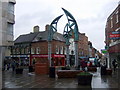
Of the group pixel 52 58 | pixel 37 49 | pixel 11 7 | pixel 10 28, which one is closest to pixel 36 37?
pixel 37 49

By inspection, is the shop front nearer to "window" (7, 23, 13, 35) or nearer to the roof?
the roof

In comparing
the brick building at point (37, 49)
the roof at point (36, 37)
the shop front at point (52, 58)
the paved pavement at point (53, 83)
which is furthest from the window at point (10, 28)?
the paved pavement at point (53, 83)

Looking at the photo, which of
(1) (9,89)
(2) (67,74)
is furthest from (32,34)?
(1) (9,89)

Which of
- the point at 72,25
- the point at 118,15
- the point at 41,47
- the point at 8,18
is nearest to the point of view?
the point at 72,25

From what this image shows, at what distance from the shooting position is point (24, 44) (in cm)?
5247

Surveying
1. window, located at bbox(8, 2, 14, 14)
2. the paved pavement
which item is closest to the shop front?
Answer: window, located at bbox(8, 2, 14, 14)

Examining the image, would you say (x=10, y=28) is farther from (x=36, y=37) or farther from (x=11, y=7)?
(x=36, y=37)

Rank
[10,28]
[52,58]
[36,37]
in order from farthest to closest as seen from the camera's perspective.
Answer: [36,37], [52,58], [10,28]

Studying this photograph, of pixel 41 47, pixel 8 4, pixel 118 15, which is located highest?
pixel 8 4

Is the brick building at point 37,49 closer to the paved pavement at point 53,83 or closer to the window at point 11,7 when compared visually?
the window at point 11,7

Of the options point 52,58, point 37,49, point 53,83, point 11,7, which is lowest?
point 53,83

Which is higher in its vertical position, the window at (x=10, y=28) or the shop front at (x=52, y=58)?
the window at (x=10, y=28)

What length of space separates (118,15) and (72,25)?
8.71 m

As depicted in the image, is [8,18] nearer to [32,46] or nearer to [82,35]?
[32,46]
